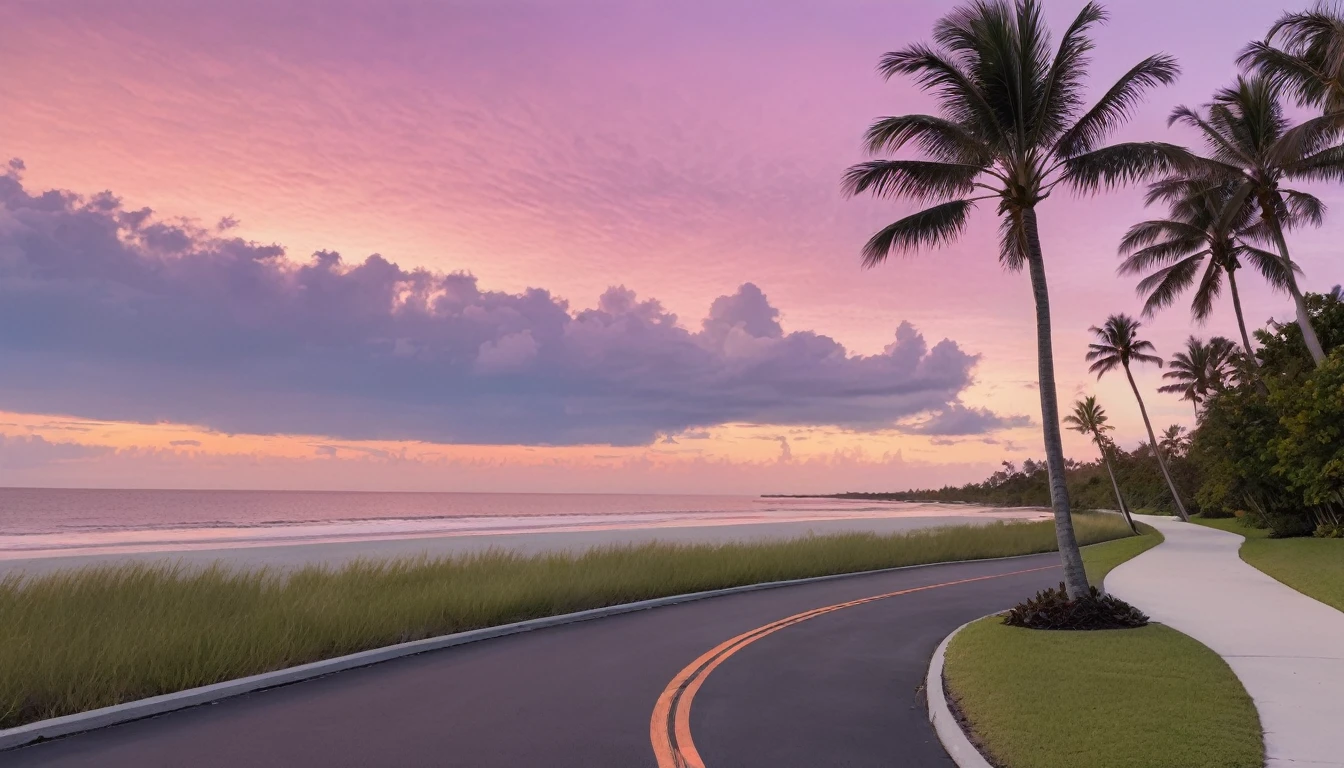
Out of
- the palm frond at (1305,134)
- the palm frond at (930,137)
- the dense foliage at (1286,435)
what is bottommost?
the dense foliage at (1286,435)

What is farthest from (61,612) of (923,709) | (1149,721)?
(1149,721)

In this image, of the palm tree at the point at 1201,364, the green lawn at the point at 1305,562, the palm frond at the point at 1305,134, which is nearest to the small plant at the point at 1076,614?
the green lawn at the point at 1305,562

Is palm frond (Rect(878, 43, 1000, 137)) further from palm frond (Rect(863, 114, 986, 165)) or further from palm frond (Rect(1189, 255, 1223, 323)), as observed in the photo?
palm frond (Rect(1189, 255, 1223, 323))

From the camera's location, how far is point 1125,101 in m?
13.4

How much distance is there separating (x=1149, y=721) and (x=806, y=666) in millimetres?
3860

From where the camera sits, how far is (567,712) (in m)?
7.18

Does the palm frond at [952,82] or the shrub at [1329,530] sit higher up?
the palm frond at [952,82]

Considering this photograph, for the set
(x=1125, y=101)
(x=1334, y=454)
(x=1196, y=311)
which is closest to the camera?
(x=1125, y=101)

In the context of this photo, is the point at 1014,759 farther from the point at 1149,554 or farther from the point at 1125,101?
the point at 1149,554

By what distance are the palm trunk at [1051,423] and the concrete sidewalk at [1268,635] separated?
1494 mm

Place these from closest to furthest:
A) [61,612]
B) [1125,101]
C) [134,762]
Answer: [134,762], [61,612], [1125,101]

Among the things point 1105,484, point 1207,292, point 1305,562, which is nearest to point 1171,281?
point 1207,292

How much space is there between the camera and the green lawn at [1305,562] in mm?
15788

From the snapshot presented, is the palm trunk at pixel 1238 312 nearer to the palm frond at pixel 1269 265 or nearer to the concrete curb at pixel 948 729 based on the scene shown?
the palm frond at pixel 1269 265
